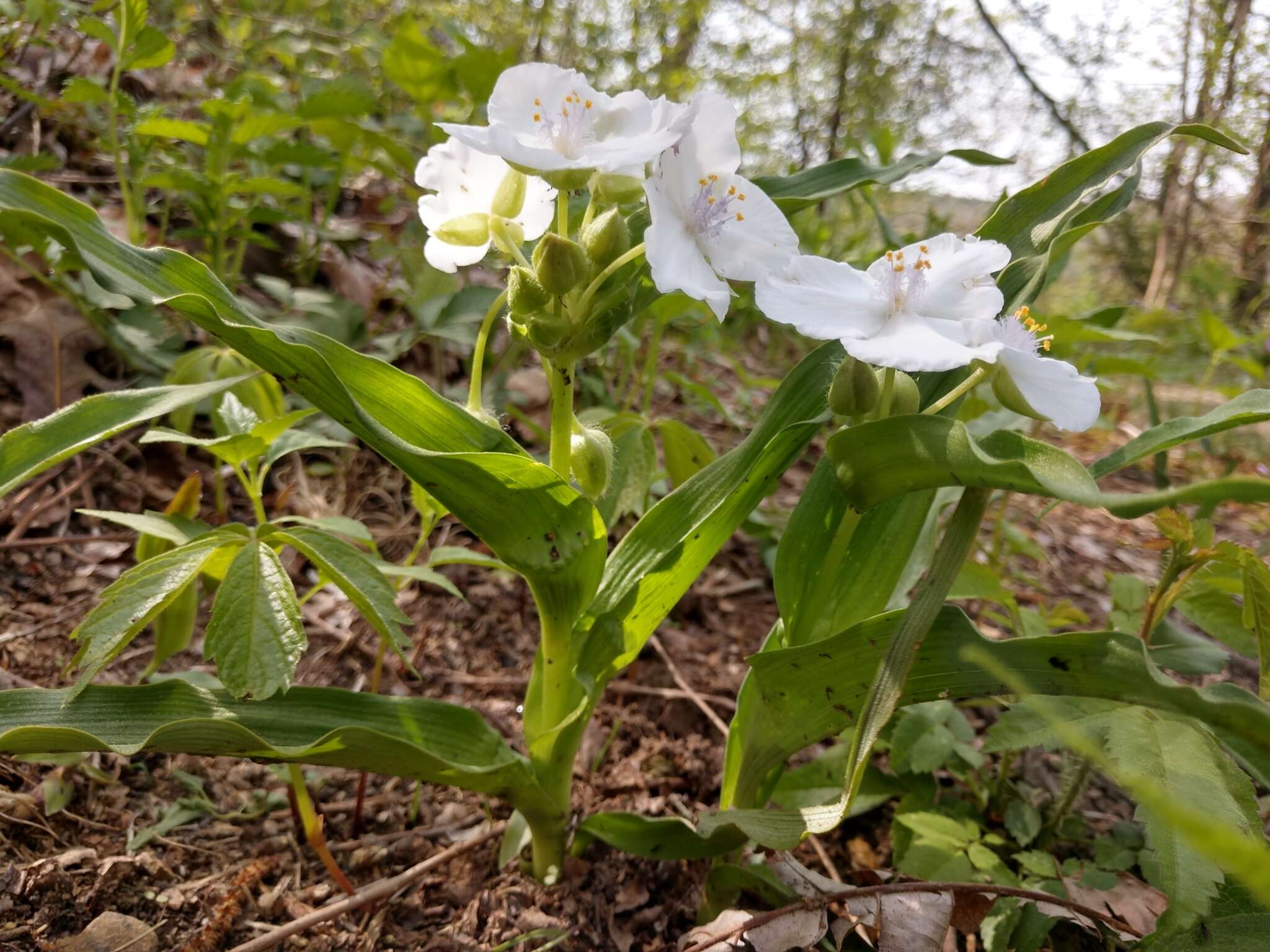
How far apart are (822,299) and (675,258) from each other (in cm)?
14

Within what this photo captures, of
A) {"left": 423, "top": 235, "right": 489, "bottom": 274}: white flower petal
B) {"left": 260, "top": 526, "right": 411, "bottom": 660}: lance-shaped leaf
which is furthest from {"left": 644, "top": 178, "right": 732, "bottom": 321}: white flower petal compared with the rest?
{"left": 260, "top": 526, "right": 411, "bottom": 660}: lance-shaped leaf

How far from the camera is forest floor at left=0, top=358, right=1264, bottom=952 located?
2.83 ft

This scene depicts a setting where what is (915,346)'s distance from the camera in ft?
2.10

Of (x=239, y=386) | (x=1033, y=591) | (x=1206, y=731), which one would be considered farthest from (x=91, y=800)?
Result: (x=1033, y=591)

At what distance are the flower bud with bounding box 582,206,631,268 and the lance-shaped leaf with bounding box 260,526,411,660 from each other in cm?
39

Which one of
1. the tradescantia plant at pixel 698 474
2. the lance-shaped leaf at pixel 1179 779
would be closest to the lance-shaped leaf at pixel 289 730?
the tradescantia plant at pixel 698 474

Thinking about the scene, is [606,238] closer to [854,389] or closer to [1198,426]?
[854,389]

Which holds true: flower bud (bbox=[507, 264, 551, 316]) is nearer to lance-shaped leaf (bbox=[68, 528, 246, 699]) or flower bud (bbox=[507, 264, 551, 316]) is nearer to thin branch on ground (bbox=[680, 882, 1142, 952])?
lance-shaped leaf (bbox=[68, 528, 246, 699])

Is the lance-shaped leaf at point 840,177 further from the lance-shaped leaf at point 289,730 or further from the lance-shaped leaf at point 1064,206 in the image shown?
the lance-shaped leaf at point 289,730

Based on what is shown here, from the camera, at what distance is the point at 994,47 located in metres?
4.93

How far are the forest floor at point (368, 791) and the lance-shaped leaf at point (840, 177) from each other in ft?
1.80

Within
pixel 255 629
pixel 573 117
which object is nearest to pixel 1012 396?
pixel 573 117

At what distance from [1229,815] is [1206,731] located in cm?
8

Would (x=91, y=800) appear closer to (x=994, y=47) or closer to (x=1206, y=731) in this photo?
(x=1206, y=731)
